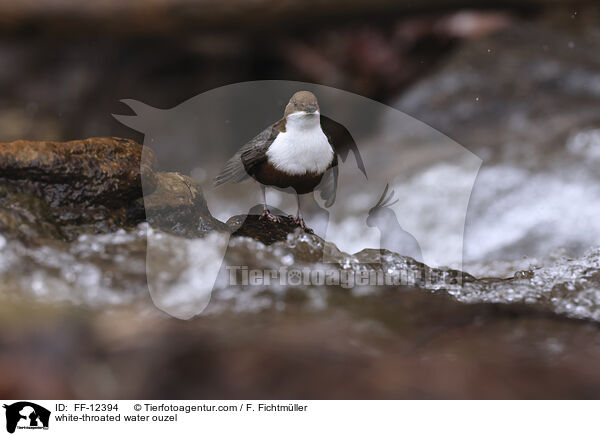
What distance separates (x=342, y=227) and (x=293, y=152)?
109cm

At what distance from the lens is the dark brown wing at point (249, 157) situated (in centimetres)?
89

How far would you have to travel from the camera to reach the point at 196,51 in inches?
76.6

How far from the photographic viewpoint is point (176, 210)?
1.00 metres

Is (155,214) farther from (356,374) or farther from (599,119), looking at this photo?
(599,119)

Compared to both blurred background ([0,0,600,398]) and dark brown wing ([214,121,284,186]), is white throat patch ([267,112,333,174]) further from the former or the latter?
blurred background ([0,0,600,398])

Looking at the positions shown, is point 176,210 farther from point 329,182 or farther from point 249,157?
point 329,182

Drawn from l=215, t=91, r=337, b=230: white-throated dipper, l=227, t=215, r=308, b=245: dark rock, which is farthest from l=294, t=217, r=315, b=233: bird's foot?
l=215, t=91, r=337, b=230: white-throated dipper

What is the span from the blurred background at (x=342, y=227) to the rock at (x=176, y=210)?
0.06 m

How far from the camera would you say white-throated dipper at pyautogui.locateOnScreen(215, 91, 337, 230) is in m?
0.85

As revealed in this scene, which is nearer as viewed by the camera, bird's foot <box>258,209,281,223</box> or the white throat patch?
the white throat patch

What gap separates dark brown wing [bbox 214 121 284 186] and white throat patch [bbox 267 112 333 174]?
0.02 meters

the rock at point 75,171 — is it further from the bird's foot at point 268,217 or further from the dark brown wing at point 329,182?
the dark brown wing at point 329,182

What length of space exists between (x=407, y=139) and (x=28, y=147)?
1893 mm

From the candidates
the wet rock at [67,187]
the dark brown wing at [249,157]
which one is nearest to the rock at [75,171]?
the wet rock at [67,187]
